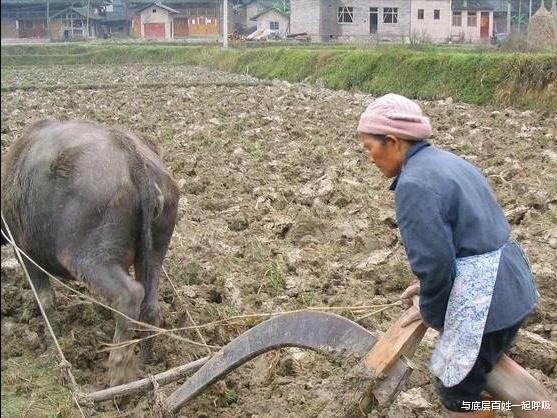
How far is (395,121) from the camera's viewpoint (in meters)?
3.43

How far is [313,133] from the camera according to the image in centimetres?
Answer: 1463

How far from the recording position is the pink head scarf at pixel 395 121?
3.43 metres

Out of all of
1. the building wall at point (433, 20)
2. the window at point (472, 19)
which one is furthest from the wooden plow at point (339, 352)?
the window at point (472, 19)

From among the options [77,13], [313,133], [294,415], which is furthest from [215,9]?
[294,415]

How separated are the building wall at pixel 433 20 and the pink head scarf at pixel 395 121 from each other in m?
46.0

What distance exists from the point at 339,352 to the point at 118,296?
1531 mm

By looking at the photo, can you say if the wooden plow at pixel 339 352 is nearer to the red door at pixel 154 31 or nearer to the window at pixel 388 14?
the red door at pixel 154 31

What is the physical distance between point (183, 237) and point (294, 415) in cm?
368

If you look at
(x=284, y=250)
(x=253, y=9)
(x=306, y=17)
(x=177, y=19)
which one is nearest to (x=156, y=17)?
(x=177, y=19)

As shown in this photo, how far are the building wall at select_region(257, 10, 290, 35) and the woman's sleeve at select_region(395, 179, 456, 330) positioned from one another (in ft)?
180

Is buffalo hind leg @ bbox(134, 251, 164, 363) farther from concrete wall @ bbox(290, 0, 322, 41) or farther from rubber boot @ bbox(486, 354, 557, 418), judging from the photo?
concrete wall @ bbox(290, 0, 322, 41)

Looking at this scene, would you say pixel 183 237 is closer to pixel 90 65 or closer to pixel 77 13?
pixel 77 13

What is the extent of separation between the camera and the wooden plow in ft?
11.6

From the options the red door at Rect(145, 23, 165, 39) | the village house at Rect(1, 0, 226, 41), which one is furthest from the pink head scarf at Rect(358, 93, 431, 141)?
the red door at Rect(145, 23, 165, 39)
